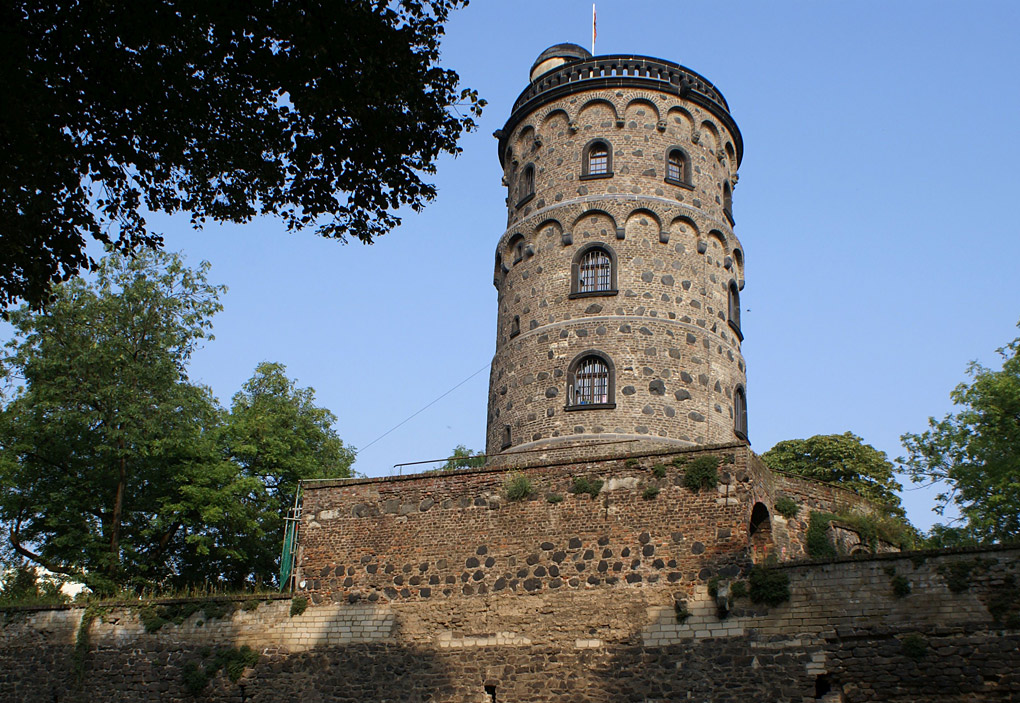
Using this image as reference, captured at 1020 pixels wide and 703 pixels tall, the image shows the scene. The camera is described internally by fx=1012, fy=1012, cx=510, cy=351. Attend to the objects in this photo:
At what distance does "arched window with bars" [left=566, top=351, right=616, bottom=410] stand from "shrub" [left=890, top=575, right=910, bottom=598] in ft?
28.8

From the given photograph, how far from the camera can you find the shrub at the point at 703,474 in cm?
1861

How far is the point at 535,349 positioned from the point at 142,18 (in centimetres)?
1454

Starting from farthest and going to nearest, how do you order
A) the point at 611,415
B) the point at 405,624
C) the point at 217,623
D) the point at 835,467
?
the point at 835,467 → the point at 611,415 → the point at 217,623 → the point at 405,624

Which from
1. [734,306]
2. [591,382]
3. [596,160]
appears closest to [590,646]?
[591,382]

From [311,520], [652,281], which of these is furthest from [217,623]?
[652,281]

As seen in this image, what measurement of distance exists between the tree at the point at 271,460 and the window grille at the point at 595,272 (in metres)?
→ 12.1

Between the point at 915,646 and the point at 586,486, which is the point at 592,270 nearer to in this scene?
the point at 586,486

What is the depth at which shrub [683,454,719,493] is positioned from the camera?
18609mm

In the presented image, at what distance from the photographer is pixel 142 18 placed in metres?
11.6

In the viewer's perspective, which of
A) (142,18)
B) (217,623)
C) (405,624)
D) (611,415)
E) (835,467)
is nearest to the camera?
(142,18)

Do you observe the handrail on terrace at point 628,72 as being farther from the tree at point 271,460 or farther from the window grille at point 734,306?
the tree at point 271,460

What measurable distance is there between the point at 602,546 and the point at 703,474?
2.35 meters

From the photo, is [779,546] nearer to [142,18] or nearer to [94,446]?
[142,18]

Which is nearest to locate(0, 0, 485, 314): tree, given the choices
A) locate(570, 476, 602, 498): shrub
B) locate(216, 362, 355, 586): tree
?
locate(570, 476, 602, 498): shrub
